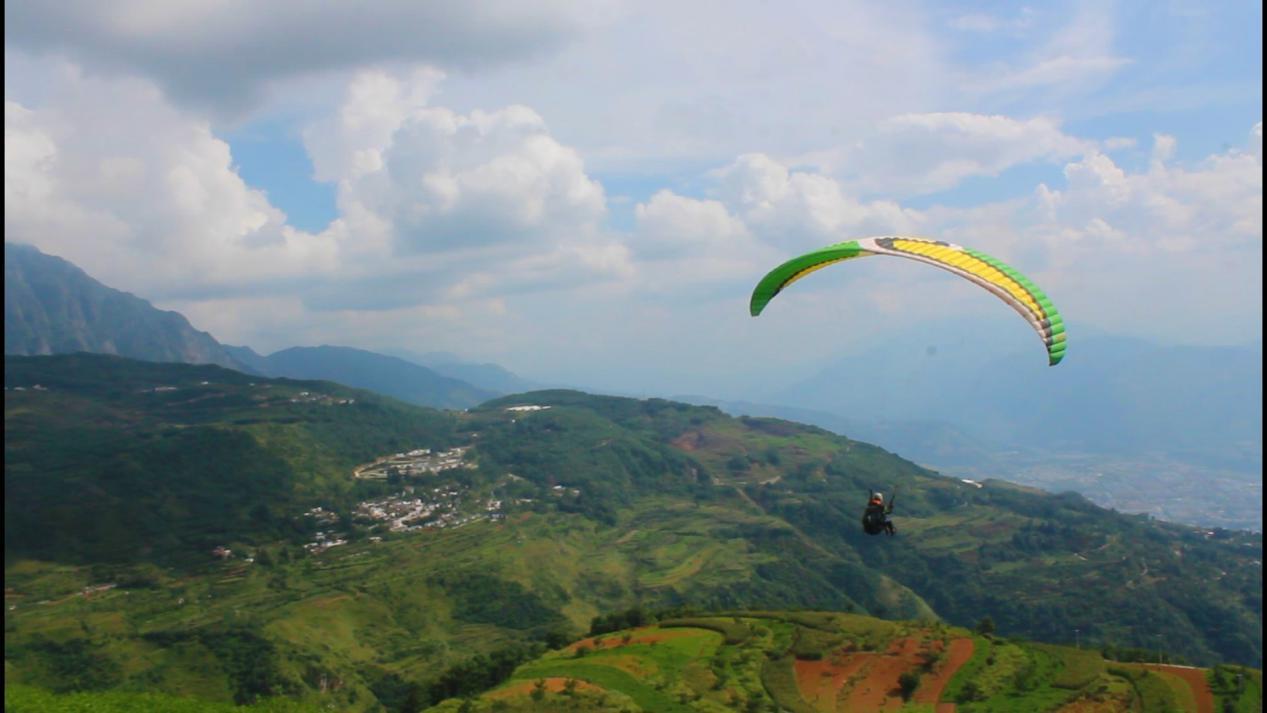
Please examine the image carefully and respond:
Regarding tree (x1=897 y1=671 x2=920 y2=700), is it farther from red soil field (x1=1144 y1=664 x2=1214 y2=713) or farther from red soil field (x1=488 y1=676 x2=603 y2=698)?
red soil field (x1=488 y1=676 x2=603 y2=698)

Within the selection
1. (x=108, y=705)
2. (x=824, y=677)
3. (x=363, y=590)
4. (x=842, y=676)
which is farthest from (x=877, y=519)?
(x=363, y=590)

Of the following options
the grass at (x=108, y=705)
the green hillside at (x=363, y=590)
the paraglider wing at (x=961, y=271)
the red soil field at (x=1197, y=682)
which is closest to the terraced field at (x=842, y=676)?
the red soil field at (x=1197, y=682)

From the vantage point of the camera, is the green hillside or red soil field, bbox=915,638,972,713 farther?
the green hillside

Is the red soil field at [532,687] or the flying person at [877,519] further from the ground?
the flying person at [877,519]

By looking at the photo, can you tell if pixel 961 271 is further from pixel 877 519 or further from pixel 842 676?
pixel 842 676

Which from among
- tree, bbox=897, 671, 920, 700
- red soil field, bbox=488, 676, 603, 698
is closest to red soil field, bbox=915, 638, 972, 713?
tree, bbox=897, 671, 920, 700

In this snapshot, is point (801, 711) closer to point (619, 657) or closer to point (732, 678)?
point (732, 678)

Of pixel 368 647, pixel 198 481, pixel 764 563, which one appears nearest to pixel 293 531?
pixel 198 481

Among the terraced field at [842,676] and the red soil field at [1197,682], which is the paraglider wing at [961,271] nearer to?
the terraced field at [842,676]

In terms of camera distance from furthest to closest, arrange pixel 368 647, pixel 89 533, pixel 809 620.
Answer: pixel 89 533
pixel 368 647
pixel 809 620
